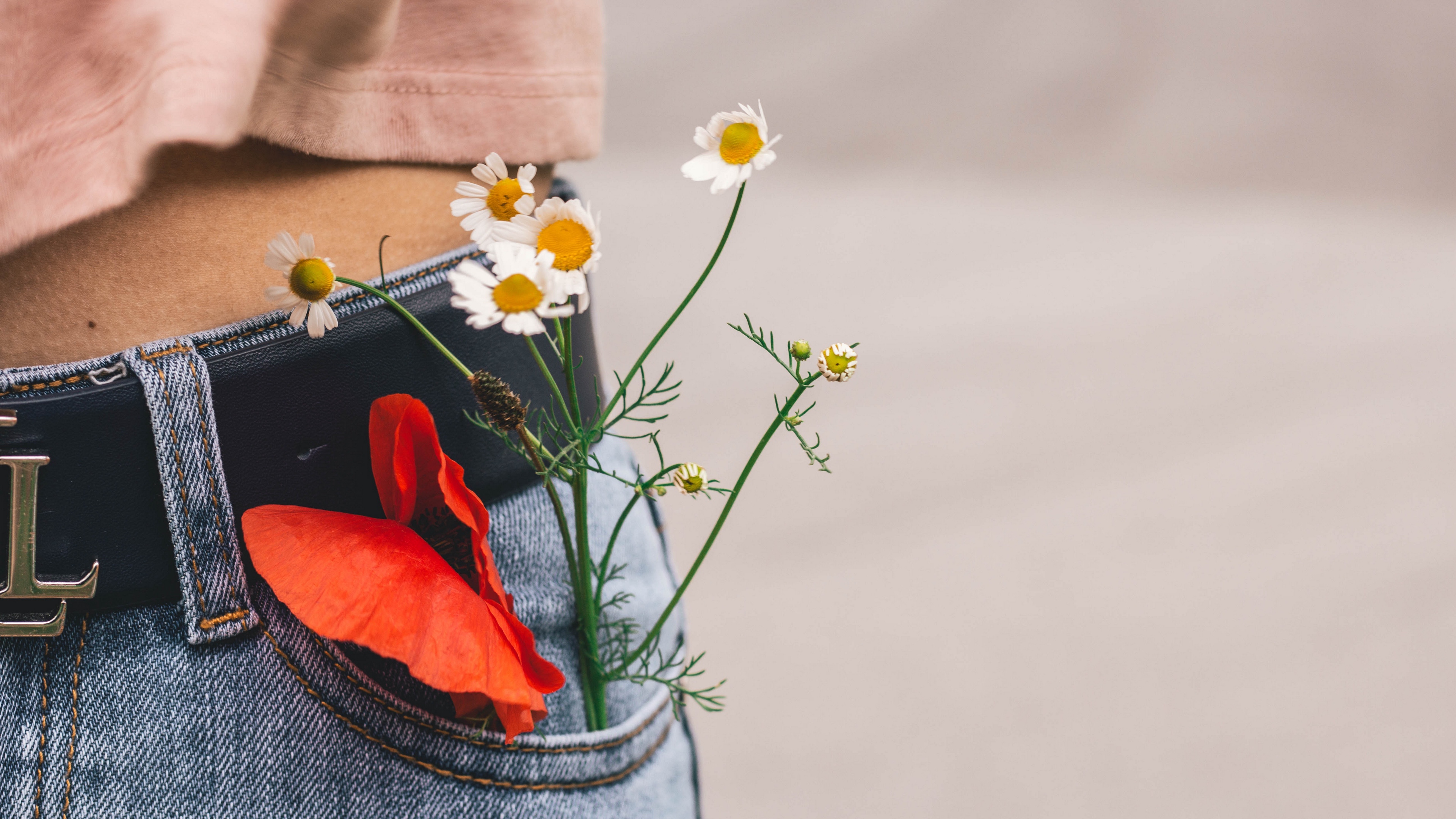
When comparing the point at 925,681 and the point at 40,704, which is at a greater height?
the point at 925,681

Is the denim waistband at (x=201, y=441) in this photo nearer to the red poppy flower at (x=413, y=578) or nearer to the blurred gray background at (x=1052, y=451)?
the red poppy flower at (x=413, y=578)

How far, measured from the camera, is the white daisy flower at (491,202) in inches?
13.5

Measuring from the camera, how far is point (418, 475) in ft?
1.22

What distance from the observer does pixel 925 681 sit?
4.34 feet

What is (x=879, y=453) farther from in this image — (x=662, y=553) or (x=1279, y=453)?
(x=662, y=553)

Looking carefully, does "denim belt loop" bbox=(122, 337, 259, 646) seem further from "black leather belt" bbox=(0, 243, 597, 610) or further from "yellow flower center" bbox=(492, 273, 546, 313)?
"yellow flower center" bbox=(492, 273, 546, 313)

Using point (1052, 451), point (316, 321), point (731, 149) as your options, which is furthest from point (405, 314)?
point (1052, 451)

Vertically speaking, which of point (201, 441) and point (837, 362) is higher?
point (837, 362)

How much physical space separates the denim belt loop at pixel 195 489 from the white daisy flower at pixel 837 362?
218 millimetres

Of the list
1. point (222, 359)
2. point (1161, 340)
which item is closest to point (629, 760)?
point (222, 359)

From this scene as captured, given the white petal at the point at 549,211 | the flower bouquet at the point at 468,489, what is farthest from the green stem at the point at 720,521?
the white petal at the point at 549,211

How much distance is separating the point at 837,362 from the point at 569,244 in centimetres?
10

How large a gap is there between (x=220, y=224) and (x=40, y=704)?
0.18 meters

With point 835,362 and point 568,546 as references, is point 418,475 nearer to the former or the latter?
point 568,546
